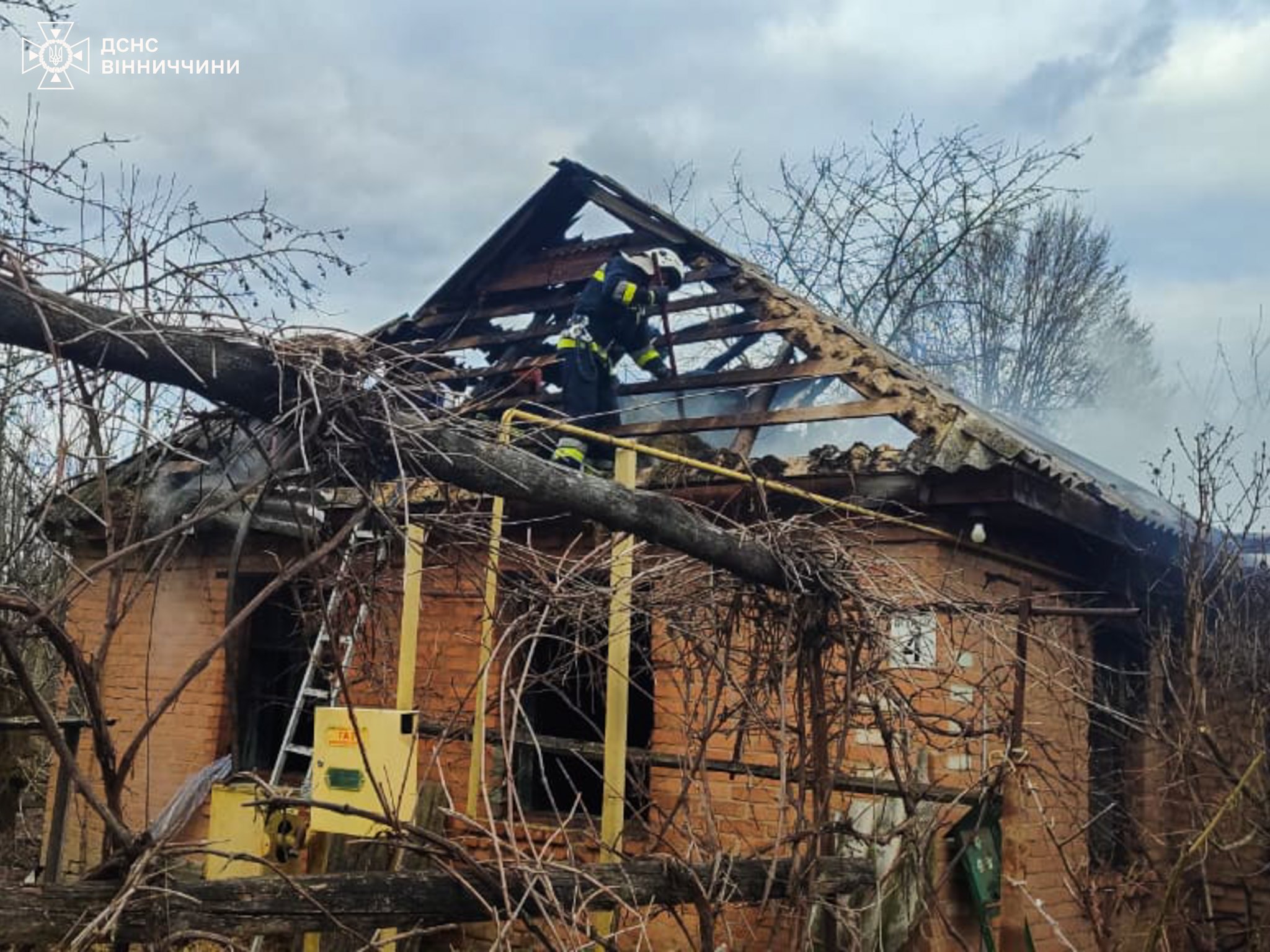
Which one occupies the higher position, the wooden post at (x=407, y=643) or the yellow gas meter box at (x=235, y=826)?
the wooden post at (x=407, y=643)

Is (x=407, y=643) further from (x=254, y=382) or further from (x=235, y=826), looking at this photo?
(x=254, y=382)

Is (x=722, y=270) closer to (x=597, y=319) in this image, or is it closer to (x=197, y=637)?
(x=597, y=319)

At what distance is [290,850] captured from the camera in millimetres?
3973

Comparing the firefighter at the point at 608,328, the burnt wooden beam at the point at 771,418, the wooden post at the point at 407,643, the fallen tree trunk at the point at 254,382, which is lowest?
the wooden post at the point at 407,643

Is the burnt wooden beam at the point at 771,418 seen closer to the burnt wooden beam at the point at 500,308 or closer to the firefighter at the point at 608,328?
the firefighter at the point at 608,328

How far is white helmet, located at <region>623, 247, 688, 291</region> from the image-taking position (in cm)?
716

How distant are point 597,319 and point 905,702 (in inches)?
153

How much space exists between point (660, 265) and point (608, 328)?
0.54 m

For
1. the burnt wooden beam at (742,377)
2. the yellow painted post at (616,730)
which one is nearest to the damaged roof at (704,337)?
the burnt wooden beam at (742,377)

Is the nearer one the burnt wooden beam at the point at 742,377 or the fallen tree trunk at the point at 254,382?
the fallen tree trunk at the point at 254,382

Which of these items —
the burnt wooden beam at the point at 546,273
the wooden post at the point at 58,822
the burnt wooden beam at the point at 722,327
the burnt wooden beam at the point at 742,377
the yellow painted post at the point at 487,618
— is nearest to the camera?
the yellow painted post at the point at 487,618

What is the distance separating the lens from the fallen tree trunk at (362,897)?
6.87ft

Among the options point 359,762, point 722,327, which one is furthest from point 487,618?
point 722,327

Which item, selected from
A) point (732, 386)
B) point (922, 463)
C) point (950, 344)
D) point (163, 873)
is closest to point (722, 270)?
point (732, 386)
